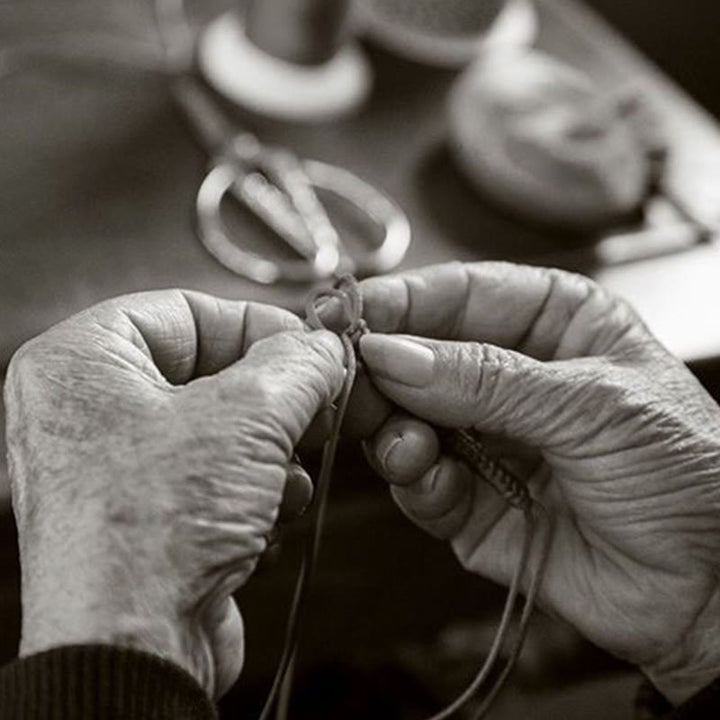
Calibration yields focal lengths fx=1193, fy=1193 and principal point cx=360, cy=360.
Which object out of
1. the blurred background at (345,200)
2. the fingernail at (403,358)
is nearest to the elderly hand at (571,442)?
the fingernail at (403,358)

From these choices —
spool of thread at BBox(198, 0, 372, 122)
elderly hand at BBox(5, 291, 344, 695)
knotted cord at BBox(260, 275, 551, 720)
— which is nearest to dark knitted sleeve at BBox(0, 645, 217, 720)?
elderly hand at BBox(5, 291, 344, 695)

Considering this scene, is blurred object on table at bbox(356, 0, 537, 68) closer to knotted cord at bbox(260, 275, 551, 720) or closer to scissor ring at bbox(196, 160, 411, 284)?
scissor ring at bbox(196, 160, 411, 284)

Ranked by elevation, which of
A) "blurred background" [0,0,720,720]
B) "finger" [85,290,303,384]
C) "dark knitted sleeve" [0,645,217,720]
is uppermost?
"finger" [85,290,303,384]

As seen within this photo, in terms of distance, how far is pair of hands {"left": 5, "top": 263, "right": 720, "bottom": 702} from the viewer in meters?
0.55

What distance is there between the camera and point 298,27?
1034 mm

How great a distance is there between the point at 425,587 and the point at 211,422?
56cm

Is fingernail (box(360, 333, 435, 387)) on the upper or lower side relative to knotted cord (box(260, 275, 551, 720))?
upper

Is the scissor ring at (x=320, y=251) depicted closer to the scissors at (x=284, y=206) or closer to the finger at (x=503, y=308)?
the scissors at (x=284, y=206)

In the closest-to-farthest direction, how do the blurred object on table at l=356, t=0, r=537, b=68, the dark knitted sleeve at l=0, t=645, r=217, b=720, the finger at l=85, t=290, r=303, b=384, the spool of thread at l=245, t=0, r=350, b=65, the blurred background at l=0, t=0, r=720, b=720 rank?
the dark knitted sleeve at l=0, t=645, r=217, b=720 < the finger at l=85, t=290, r=303, b=384 < the blurred background at l=0, t=0, r=720, b=720 < the spool of thread at l=245, t=0, r=350, b=65 < the blurred object on table at l=356, t=0, r=537, b=68

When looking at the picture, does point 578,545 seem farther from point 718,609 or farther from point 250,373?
point 250,373

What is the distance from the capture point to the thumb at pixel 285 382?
58 cm

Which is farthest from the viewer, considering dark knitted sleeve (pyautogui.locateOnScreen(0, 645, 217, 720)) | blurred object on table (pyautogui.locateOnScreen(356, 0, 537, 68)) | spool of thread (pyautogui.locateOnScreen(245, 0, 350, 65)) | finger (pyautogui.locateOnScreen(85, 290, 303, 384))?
blurred object on table (pyautogui.locateOnScreen(356, 0, 537, 68))

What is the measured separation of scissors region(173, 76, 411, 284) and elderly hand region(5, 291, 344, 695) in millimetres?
246

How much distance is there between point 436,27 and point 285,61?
177mm
